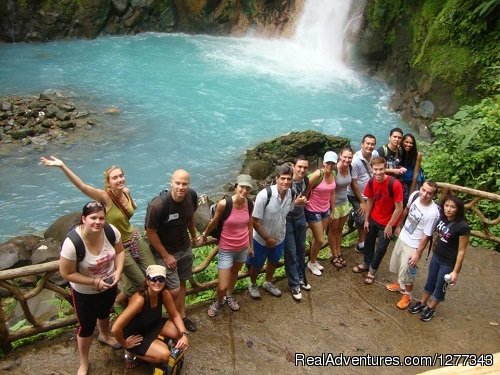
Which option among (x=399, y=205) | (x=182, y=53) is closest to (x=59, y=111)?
(x=182, y=53)

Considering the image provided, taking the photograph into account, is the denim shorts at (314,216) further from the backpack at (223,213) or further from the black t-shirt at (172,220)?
the black t-shirt at (172,220)

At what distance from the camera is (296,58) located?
2414 cm

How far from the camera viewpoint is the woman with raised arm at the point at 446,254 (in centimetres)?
532

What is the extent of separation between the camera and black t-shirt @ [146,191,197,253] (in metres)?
4.76

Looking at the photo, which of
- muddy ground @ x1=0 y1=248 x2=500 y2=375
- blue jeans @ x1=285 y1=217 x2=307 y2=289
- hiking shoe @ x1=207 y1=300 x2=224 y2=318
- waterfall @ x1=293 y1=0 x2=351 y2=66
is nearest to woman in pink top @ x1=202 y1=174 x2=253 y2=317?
hiking shoe @ x1=207 y1=300 x2=224 y2=318

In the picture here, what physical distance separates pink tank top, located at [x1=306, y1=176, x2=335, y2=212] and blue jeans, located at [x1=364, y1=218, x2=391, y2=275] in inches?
31.9

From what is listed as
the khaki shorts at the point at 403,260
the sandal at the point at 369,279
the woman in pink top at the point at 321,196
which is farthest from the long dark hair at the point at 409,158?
the sandal at the point at 369,279

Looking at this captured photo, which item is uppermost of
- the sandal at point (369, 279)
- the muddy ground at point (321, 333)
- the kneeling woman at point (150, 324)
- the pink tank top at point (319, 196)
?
the pink tank top at point (319, 196)

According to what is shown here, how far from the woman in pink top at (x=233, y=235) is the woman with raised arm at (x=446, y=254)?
236 centimetres

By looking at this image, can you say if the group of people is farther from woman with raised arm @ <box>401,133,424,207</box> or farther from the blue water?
the blue water

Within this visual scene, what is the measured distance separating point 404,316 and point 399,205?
150 cm

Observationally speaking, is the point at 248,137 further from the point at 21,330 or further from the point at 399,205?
the point at 21,330

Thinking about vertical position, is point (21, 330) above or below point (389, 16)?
below

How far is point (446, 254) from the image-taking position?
5.57 m
